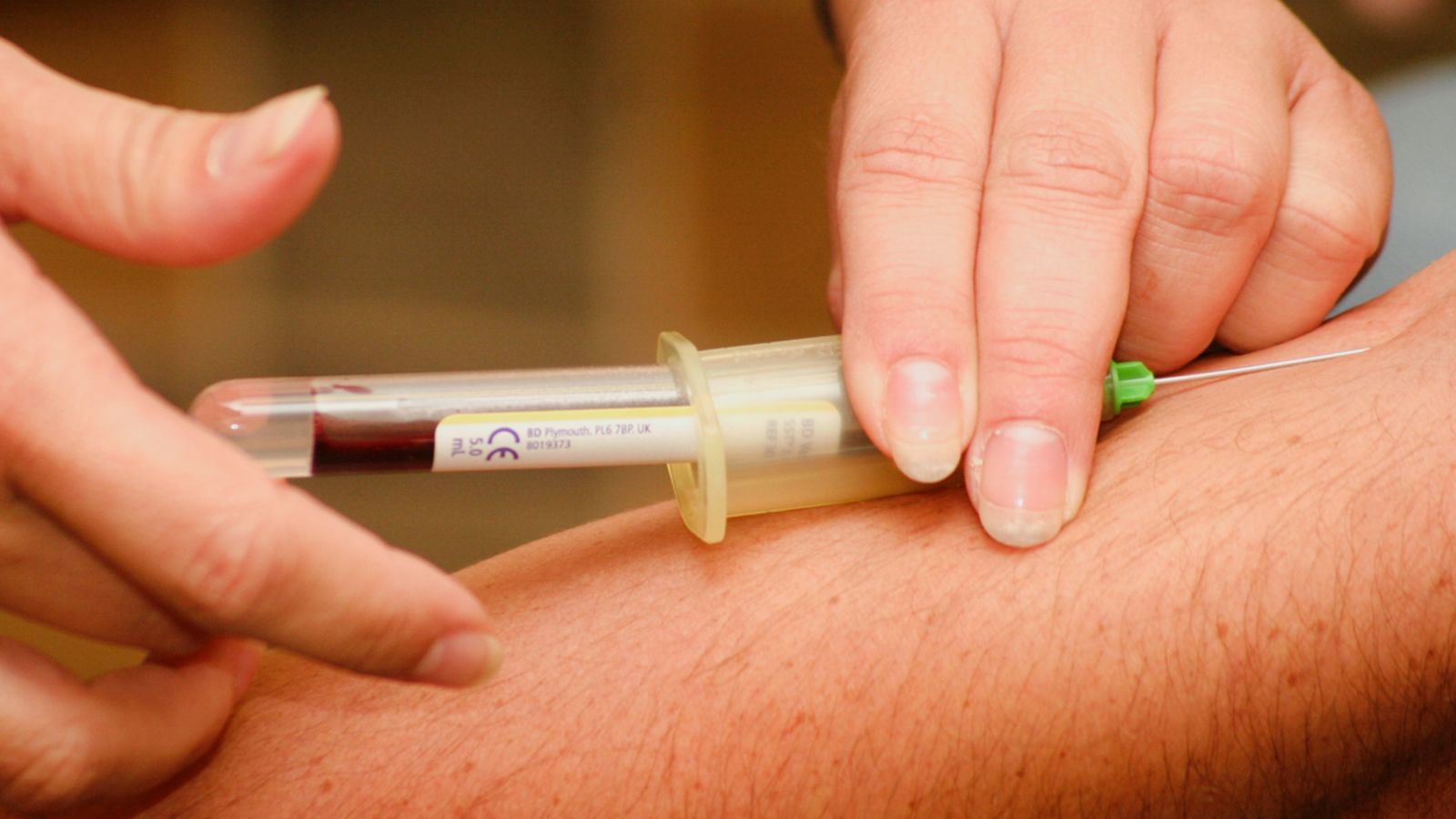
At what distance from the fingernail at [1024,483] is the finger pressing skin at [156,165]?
0.49m

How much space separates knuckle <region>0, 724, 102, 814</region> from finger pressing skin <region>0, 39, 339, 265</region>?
11.5 inches

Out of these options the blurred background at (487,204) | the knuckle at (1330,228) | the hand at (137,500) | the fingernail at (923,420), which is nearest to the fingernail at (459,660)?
the hand at (137,500)

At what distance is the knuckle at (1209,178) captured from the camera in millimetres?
879

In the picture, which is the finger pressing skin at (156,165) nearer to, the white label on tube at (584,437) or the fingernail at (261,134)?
the fingernail at (261,134)

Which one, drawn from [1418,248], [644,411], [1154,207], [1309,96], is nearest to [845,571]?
[644,411]

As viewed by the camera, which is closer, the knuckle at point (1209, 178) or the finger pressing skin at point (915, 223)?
the finger pressing skin at point (915, 223)

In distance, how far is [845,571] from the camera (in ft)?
2.71

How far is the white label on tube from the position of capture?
740 mm

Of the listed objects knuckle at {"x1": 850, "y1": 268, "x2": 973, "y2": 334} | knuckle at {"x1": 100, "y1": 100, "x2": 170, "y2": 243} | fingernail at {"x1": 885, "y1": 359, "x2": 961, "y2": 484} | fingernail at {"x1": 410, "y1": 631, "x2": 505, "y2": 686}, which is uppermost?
knuckle at {"x1": 100, "y1": 100, "x2": 170, "y2": 243}

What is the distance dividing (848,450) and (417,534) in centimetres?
188

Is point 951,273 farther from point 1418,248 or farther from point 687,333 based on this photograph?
point 687,333

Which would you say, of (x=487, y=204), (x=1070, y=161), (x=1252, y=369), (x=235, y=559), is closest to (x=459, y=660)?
(x=235, y=559)

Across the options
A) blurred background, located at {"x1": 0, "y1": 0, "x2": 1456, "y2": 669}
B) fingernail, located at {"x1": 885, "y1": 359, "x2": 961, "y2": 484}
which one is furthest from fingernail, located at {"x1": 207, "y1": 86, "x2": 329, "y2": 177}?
blurred background, located at {"x1": 0, "y1": 0, "x2": 1456, "y2": 669}

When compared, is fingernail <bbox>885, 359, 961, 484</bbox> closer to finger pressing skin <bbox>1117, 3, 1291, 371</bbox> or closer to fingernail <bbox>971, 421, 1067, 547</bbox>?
fingernail <bbox>971, 421, 1067, 547</bbox>
